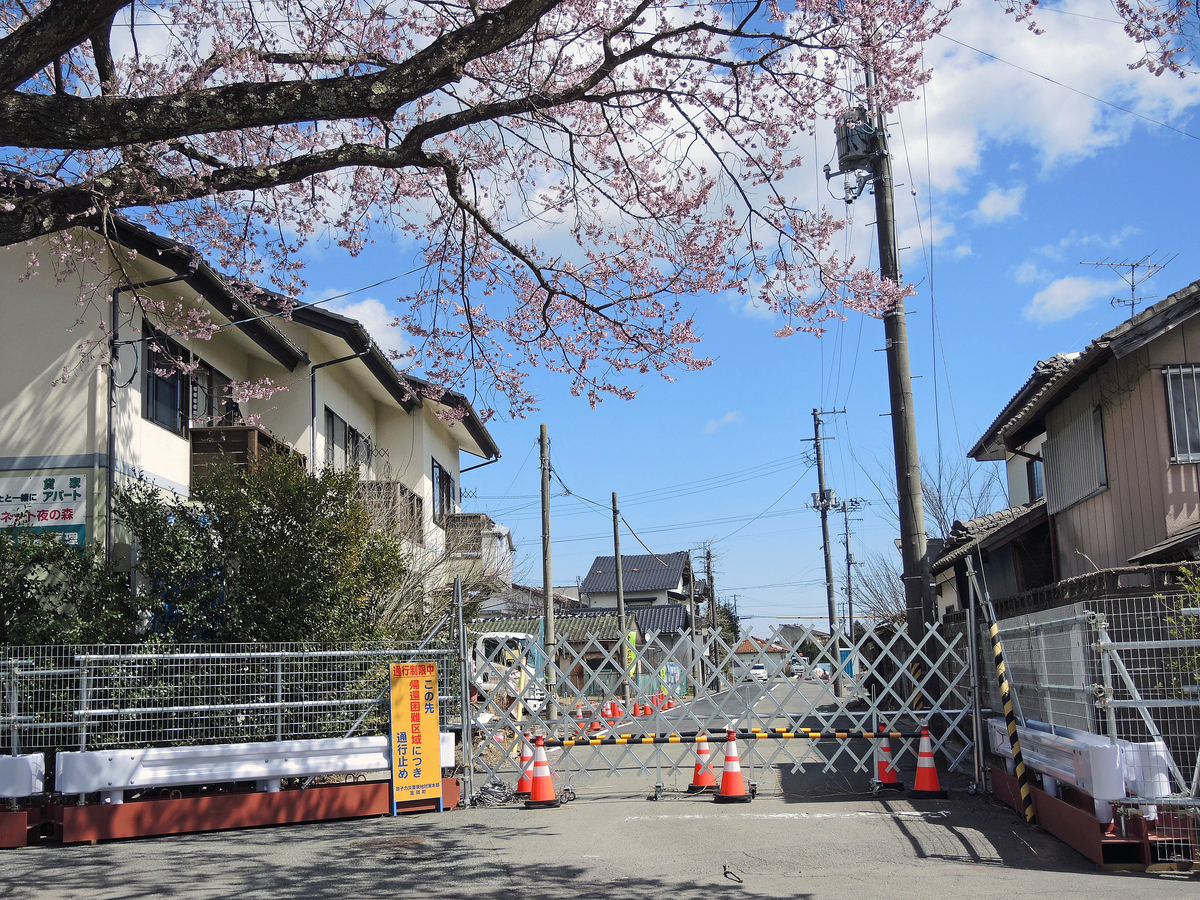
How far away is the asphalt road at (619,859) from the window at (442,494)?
1560cm

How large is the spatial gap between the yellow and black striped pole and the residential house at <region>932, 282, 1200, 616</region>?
1064 millimetres

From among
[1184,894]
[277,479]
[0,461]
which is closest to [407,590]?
[277,479]

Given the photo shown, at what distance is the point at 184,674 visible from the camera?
961 centimetres

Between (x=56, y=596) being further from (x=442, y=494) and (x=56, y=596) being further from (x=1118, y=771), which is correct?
(x=442, y=494)

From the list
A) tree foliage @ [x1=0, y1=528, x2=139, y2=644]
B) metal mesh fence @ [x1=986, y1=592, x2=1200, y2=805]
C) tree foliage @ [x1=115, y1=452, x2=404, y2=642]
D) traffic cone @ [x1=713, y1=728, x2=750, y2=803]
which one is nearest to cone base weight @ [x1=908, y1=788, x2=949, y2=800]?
traffic cone @ [x1=713, y1=728, x2=750, y2=803]

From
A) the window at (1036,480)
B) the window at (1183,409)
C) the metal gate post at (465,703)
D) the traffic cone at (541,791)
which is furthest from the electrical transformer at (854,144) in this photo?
the window at (1036,480)

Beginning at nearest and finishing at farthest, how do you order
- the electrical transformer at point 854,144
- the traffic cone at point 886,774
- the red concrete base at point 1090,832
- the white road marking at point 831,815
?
the red concrete base at point 1090,832
the white road marking at point 831,815
the traffic cone at point 886,774
the electrical transformer at point 854,144

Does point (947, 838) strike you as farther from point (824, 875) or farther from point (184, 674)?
point (184, 674)

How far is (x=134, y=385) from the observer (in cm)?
1303

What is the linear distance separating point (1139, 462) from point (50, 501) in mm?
12998

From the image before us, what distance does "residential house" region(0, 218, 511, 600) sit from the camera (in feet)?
39.9

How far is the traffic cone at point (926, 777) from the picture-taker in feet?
33.2

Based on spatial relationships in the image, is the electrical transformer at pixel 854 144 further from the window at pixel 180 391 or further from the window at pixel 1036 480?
the window at pixel 1036 480

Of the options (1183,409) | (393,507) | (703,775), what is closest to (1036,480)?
(1183,409)
